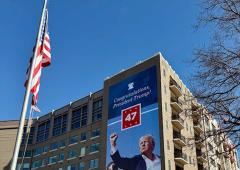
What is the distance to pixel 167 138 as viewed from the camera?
53250 millimetres

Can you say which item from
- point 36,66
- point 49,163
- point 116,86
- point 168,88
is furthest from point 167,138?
point 36,66

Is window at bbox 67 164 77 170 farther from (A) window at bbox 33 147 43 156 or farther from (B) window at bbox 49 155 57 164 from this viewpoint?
(A) window at bbox 33 147 43 156

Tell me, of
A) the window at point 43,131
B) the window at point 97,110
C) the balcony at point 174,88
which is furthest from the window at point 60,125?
the balcony at point 174,88

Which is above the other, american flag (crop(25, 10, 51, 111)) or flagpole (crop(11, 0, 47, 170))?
american flag (crop(25, 10, 51, 111))

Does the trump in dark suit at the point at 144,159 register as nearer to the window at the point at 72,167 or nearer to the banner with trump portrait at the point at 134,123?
the banner with trump portrait at the point at 134,123

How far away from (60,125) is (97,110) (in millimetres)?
12227

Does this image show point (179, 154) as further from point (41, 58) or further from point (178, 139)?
point (41, 58)

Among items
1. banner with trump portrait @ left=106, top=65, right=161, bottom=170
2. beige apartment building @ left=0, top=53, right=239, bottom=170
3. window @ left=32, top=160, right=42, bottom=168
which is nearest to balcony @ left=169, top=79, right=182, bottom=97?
beige apartment building @ left=0, top=53, right=239, bottom=170

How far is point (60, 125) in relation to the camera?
78.6 m

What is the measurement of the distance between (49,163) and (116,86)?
23982 mm

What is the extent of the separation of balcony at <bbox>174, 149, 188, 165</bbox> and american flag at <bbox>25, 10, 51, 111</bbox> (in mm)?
38959

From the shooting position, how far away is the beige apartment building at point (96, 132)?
55594 millimetres

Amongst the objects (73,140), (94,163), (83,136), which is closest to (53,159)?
(73,140)

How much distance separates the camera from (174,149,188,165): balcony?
5513cm
